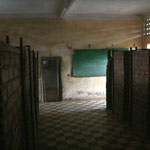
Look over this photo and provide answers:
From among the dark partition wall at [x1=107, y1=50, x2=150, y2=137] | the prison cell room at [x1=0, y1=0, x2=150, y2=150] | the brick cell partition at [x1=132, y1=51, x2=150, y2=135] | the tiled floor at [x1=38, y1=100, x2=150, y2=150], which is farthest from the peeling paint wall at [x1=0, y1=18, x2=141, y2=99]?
the brick cell partition at [x1=132, y1=51, x2=150, y2=135]

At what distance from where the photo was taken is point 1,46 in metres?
1.05

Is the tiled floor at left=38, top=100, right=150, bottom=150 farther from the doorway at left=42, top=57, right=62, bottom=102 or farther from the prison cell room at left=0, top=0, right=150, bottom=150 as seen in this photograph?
the doorway at left=42, top=57, right=62, bottom=102

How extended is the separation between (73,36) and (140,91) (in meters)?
4.30

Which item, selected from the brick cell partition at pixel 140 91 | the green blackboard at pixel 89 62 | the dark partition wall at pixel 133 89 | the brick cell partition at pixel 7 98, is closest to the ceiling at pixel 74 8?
the green blackboard at pixel 89 62

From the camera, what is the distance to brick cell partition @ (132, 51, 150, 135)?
3.75 metres

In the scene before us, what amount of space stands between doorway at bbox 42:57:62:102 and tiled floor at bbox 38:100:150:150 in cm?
121

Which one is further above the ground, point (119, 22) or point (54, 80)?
point (119, 22)

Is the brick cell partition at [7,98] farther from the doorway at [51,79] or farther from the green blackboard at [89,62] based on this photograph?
the green blackboard at [89,62]

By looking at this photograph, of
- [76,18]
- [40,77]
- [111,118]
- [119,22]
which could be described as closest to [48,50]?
[40,77]

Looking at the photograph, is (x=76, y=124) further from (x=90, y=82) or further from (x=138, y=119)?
(x=90, y=82)

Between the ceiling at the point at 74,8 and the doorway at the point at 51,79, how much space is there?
1.82 meters

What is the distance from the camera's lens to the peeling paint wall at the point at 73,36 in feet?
23.9

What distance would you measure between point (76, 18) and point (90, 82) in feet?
8.88

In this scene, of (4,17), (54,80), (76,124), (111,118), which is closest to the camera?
(76,124)
